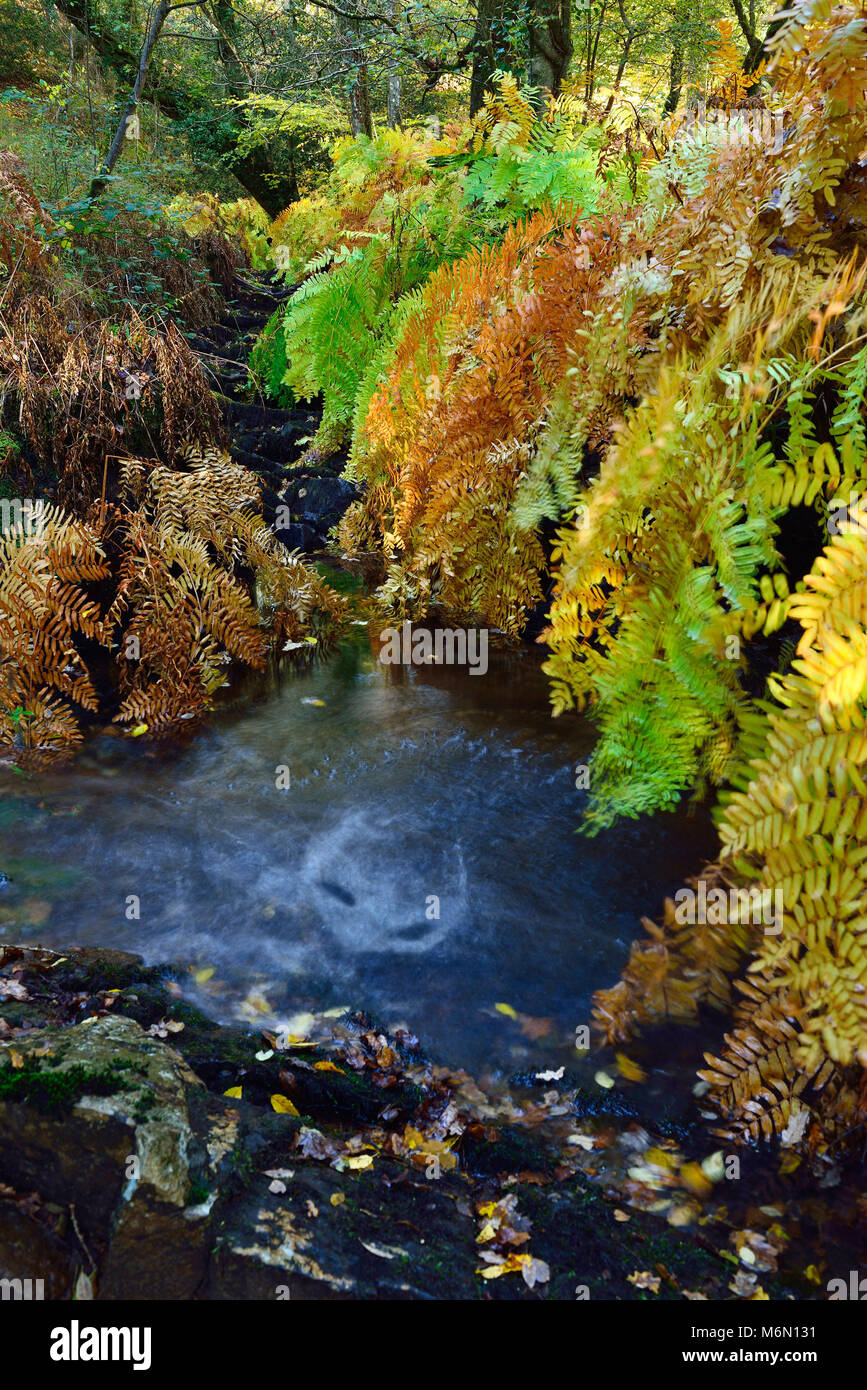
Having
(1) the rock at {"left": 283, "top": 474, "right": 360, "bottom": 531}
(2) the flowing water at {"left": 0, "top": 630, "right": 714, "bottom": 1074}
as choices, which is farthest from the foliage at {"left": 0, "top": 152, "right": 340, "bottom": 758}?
(1) the rock at {"left": 283, "top": 474, "right": 360, "bottom": 531}

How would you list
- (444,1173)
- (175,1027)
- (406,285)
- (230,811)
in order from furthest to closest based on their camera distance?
1. (406,285)
2. (230,811)
3. (175,1027)
4. (444,1173)

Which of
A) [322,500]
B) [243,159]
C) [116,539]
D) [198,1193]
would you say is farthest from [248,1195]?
[243,159]

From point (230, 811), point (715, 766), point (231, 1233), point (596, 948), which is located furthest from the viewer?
point (230, 811)

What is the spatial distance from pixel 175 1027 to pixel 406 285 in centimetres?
654

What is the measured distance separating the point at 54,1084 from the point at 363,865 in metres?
1.65

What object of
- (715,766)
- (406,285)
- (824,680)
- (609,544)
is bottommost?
(715,766)

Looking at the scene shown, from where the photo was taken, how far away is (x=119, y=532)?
4867 mm

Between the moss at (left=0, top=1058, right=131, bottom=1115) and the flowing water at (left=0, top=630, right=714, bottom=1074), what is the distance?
792mm

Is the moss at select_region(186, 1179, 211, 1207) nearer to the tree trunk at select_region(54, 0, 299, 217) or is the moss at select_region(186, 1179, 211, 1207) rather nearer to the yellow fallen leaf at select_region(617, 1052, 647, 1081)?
the yellow fallen leaf at select_region(617, 1052, 647, 1081)

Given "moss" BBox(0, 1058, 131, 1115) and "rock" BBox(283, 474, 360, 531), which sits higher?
"rock" BBox(283, 474, 360, 531)

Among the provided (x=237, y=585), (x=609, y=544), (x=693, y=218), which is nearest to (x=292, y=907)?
(x=609, y=544)

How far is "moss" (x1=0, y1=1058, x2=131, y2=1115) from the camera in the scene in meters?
1.78

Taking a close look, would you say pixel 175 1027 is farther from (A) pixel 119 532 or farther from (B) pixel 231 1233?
(A) pixel 119 532

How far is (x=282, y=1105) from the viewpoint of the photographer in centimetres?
219
